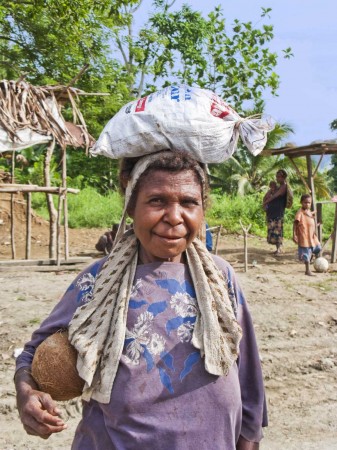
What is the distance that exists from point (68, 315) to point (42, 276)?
6.59 meters

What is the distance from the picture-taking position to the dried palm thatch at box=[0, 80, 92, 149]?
7898 millimetres

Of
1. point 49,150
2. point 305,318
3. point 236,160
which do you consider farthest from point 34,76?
point 305,318

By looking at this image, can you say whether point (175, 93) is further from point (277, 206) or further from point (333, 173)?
point (333, 173)

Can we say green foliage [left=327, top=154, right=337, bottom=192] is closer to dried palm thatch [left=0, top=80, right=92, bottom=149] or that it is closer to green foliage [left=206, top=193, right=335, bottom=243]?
green foliage [left=206, top=193, right=335, bottom=243]

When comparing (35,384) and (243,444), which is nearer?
(35,384)

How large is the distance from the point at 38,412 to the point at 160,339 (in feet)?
1.23

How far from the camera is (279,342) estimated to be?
5.48 meters

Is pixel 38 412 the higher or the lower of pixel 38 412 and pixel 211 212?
the higher

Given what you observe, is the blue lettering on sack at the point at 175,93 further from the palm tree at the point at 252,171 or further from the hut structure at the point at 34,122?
the palm tree at the point at 252,171

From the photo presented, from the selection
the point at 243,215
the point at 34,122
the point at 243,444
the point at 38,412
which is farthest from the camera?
the point at 243,215

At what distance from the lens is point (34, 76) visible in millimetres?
13844

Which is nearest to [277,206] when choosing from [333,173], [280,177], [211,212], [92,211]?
[280,177]

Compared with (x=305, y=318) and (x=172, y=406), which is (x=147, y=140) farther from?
(x=305, y=318)

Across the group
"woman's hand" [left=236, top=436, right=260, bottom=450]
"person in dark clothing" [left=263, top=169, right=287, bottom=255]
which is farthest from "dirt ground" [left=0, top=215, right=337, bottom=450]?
Answer: "woman's hand" [left=236, top=436, right=260, bottom=450]
